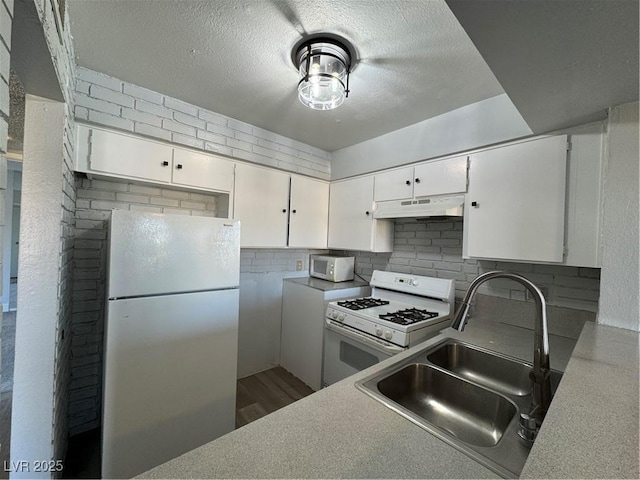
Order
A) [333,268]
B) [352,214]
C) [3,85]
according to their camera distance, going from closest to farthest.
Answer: [3,85]
[352,214]
[333,268]

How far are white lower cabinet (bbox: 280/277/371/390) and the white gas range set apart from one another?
122mm

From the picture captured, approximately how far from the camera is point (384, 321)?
1889mm

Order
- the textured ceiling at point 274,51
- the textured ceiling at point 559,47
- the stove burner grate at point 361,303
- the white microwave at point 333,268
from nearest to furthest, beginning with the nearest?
the textured ceiling at point 559,47 → the textured ceiling at point 274,51 → the stove burner grate at point 361,303 → the white microwave at point 333,268

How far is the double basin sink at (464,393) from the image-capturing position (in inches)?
37.9

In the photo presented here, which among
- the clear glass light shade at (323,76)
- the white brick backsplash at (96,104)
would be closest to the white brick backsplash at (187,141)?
the white brick backsplash at (96,104)

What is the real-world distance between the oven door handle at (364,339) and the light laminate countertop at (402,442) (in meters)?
0.91

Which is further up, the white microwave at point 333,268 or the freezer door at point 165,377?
the white microwave at point 333,268

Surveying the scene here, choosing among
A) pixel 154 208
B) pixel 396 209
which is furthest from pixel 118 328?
pixel 396 209

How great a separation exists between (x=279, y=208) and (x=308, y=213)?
348 mm

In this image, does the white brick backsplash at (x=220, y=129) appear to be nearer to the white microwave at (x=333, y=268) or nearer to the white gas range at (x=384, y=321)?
the white microwave at (x=333, y=268)

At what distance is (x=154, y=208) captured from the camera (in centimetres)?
215

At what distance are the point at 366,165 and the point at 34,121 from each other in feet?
7.26

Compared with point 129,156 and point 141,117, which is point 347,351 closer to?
point 129,156

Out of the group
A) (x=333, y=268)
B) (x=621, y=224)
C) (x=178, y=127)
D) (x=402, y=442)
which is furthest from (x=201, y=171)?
(x=621, y=224)
